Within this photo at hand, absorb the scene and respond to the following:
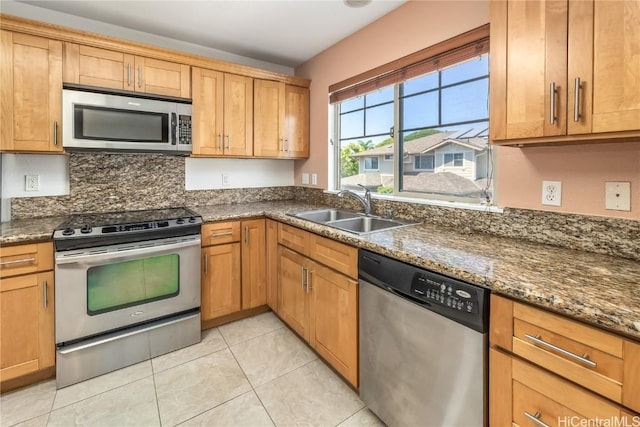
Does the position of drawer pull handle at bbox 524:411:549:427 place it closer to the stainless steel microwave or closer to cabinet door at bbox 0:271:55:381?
cabinet door at bbox 0:271:55:381

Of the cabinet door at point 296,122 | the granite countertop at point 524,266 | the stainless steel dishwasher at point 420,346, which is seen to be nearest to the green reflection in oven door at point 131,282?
the granite countertop at point 524,266

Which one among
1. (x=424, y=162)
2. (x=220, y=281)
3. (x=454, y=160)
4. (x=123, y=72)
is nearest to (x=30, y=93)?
(x=123, y=72)

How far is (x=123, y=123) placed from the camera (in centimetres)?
218

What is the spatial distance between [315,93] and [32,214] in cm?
250

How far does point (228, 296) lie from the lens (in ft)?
8.16

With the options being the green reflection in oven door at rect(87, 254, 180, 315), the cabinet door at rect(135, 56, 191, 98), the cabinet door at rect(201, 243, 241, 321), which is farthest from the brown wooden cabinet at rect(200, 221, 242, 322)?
the cabinet door at rect(135, 56, 191, 98)

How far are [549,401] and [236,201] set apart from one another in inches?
109

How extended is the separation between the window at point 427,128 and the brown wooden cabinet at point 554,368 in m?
0.96

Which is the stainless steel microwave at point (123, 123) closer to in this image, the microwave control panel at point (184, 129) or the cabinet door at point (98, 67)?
the microwave control panel at point (184, 129)

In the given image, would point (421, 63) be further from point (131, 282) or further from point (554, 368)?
point (131, 282)

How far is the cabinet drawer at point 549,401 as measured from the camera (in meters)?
0.82

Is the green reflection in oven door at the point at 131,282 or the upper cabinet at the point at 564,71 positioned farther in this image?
the green reflection in oven door at the point at 131,282

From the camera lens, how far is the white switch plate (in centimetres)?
123

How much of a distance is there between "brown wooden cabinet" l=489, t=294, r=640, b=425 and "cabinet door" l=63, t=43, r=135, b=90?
265 cm
